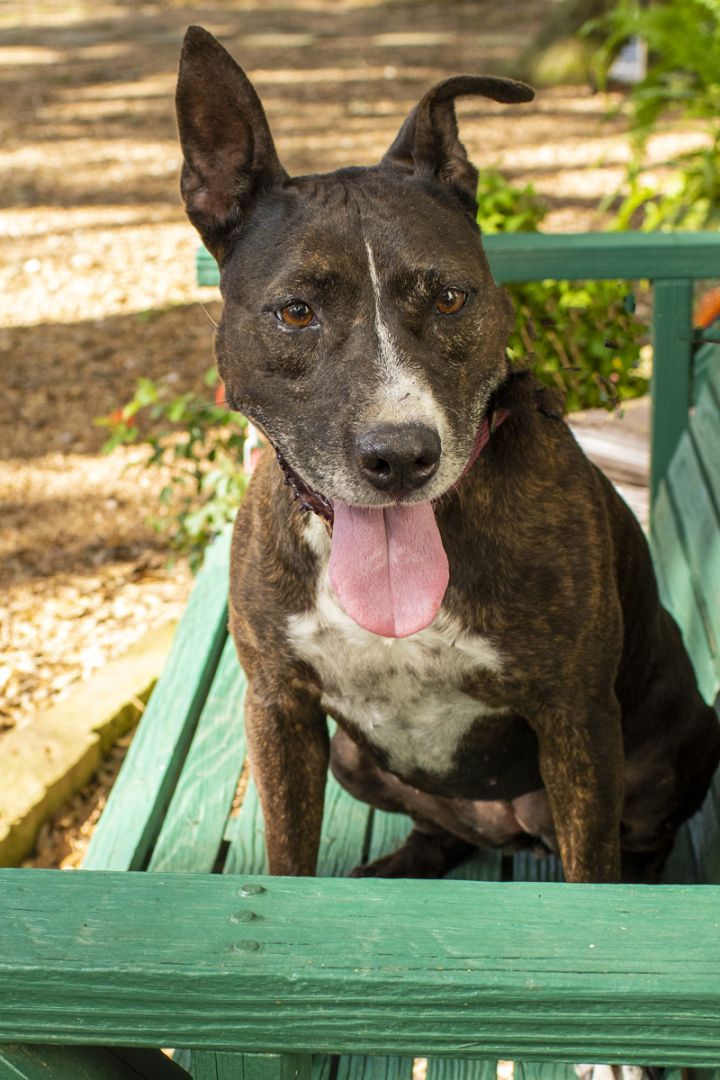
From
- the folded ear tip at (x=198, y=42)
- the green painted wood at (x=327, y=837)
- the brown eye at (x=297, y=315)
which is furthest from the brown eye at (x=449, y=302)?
the green painted wood at (x=327, y=837)

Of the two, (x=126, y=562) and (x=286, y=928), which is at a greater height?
(x=286, y=928)

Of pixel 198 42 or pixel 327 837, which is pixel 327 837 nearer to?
pixel 327 837

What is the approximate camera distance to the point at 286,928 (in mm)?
1542

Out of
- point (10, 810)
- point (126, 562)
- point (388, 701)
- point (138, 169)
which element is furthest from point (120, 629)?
point (138, 169)

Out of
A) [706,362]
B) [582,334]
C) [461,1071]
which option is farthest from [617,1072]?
[582,334]

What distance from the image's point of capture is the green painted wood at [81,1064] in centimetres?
158

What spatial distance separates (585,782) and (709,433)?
1.42m

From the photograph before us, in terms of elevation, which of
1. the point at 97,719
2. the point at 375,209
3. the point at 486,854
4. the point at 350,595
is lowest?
the point at 97,719

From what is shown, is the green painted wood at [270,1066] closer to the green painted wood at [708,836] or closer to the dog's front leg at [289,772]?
A: the dog's front leg at [289,772]

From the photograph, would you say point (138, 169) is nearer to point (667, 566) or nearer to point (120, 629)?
point (120, 629)

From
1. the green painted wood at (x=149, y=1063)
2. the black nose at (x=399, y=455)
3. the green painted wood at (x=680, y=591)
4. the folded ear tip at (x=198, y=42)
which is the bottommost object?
the green painted wood at (x=680, y=591)

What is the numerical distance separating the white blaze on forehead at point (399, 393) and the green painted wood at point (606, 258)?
61.7 inches

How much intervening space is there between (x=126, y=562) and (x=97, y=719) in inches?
53.2

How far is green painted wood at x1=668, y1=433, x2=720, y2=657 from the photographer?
3197 mm
